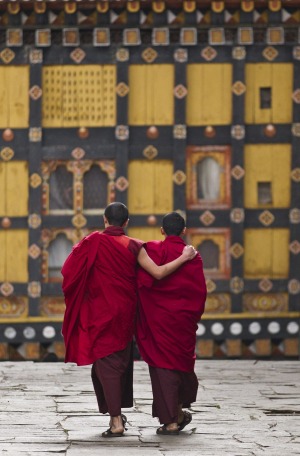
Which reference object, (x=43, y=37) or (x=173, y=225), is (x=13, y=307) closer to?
(x=43, y=37)

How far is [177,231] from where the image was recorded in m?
7.65

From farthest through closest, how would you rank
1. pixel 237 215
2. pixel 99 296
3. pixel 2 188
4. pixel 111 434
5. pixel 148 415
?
pixel 2 188
pixel 237 215
pixel 148 415
pixel 99 296
pixel 111 434

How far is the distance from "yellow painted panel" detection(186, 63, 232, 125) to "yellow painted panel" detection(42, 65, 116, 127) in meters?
0.74

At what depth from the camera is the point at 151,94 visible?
40.4 feet

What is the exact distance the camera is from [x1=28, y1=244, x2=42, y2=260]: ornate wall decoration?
1223cm

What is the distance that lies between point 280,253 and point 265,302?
48cm

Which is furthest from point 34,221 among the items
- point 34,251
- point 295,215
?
point 295,215

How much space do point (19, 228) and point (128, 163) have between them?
47.1 inches

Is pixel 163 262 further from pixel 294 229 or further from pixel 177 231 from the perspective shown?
pixel 294 229

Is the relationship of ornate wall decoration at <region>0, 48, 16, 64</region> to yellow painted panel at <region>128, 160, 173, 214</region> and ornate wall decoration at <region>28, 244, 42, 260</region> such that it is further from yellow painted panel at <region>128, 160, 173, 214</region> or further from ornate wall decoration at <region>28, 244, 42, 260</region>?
ornate wall decoration at <region>28, 244, 42, 260</region>

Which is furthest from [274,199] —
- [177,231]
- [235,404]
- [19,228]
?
[177,231]

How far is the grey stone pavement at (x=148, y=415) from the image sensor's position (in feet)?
22.7

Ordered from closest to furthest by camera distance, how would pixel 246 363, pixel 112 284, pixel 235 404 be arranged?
pixel 112 284 → pixel 235 404 → pixel 246 363

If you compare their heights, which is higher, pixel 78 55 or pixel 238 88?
pixel 78 55
